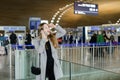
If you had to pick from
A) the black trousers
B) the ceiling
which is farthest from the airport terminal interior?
the black trousers

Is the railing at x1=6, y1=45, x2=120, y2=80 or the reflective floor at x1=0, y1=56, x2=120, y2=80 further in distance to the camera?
the railing at x1=6, y1=45, x2=120, y2=80

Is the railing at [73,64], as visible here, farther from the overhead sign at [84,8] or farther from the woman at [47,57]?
the overhead sign at [84,8]

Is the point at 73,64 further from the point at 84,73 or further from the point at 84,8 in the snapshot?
the point at 84,8

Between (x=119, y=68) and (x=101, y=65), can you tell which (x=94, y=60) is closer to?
(x=101, y=65)

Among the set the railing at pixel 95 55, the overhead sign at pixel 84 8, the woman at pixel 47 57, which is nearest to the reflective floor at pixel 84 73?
the woman at pixel 47 57

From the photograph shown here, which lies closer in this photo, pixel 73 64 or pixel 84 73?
pixel 73 64

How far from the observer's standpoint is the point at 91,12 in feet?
70.1

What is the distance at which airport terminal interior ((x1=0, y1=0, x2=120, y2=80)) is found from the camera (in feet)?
18.8

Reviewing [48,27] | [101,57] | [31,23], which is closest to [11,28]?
[31,23]

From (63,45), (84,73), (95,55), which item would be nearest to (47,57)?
(84,73)

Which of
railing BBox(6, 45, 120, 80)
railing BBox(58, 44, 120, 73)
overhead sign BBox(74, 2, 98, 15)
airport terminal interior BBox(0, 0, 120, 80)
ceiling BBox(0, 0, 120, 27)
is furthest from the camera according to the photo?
ceiling BBox(0, 0, 120, 27)

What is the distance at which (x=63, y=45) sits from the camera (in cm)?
1273

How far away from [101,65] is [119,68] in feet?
2.83

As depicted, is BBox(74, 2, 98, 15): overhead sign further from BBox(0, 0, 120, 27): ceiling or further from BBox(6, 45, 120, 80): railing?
BBox(6, 45, 120, 80): railing
